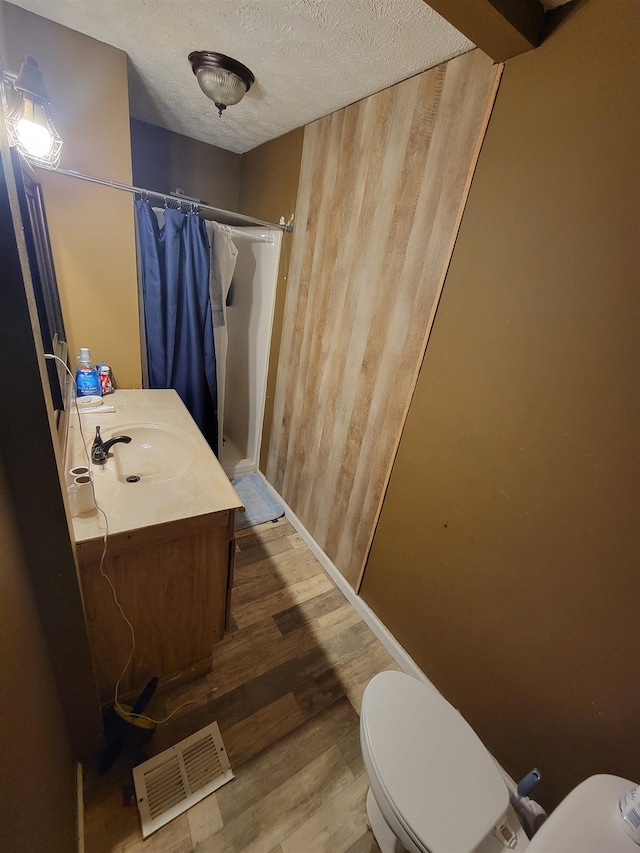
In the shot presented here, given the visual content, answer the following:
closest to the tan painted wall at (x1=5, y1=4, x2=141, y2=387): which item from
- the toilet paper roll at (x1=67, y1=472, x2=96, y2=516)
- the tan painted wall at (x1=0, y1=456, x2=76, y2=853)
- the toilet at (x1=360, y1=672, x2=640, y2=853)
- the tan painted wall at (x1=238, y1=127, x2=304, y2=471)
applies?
the tan painted wall at (x1=238, y1=127, x2=304, y2=471)

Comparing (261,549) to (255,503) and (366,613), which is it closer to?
(255,503)

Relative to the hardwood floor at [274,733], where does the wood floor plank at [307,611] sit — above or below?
above

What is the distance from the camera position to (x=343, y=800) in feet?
3.67

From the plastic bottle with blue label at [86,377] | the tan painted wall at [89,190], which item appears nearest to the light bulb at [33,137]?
the tan painted wall at [89,190]

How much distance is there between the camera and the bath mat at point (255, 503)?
2.27 metres

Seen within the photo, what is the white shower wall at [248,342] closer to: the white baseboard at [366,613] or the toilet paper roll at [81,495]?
the white baseboard at [366,613]

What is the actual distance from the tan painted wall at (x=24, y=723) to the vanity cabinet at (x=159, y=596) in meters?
0.20

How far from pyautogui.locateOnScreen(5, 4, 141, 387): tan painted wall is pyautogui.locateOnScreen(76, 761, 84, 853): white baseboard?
1.61 meters

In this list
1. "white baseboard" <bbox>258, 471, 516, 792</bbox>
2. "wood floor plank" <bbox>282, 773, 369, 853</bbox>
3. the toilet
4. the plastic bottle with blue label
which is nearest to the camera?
the toilet

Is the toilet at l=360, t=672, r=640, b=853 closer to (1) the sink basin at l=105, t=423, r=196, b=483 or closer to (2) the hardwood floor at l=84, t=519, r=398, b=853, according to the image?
(2) the hardwood floor at l=84, t=519, r=398, b=853

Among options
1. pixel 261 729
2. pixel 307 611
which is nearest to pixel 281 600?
pixel 307 611

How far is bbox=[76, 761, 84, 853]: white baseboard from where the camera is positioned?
0.94 meters

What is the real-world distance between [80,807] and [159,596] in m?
0.61

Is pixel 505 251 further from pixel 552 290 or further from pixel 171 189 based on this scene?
pixel 171 189
